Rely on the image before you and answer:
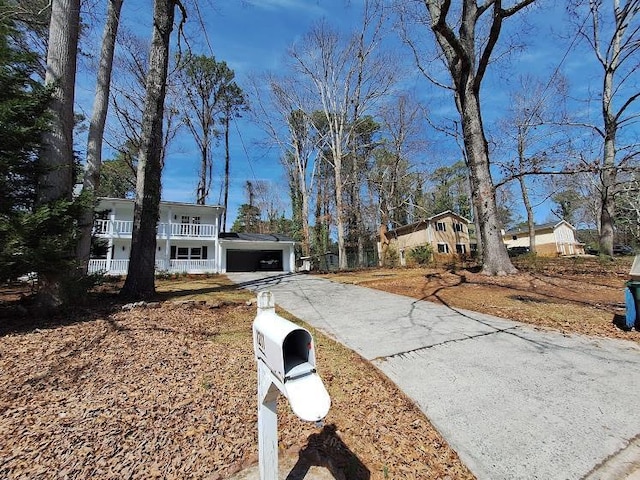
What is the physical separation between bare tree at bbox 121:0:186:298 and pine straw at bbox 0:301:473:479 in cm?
349

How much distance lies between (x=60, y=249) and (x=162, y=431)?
380cm

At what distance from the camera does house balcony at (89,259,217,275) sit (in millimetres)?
16578

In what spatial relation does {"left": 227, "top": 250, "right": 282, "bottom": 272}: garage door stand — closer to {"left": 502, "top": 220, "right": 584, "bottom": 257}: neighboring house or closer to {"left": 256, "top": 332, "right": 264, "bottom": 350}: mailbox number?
{"left": 256, "top": 332, "right": 264, "bottom": 350}: mailbox number

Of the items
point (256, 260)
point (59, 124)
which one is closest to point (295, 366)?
point (59, 124)

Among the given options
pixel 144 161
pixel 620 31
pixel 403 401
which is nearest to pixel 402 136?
pixel 620 31

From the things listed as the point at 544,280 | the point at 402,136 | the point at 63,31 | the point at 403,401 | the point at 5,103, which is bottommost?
the point at 403,401

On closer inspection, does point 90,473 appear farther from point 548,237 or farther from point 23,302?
point 548,237

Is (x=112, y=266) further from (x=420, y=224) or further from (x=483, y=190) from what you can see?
(x=420, y=224)

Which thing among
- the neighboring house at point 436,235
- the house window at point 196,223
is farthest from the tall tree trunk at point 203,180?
the neighboring house at point 436,235

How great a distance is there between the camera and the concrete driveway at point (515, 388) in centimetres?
202

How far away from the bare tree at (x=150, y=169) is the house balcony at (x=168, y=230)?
1132 cm

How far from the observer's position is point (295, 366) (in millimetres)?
1226

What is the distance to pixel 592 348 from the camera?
390cm

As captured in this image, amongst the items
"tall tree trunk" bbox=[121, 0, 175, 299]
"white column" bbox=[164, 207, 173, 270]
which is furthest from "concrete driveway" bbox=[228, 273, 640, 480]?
"white column" bbox=[164, 207, 173, 270]
